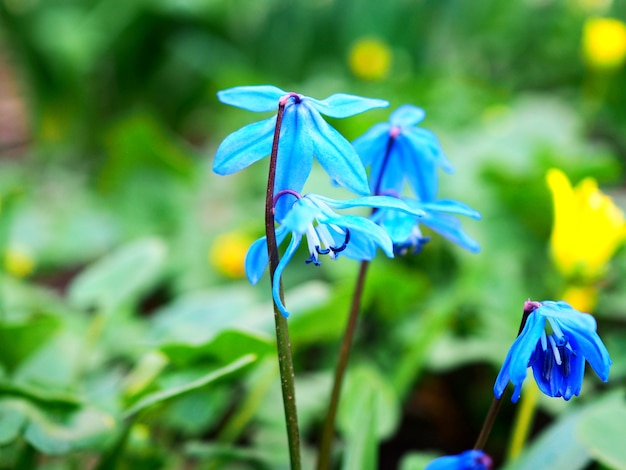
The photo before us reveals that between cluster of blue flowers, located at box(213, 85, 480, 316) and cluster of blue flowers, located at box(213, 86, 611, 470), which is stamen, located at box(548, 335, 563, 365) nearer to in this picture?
cluster of blue flowers, located at box(213, 86, 611, 470)

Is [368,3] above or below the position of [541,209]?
above

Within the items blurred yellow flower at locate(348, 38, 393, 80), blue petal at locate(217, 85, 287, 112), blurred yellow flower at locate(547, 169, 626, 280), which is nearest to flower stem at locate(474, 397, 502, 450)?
blue petal at locate(217, 85, 287, 112)

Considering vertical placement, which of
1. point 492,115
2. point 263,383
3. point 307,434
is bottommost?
point 307,434

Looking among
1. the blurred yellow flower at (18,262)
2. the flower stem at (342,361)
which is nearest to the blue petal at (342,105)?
the flower stem at (342,361)

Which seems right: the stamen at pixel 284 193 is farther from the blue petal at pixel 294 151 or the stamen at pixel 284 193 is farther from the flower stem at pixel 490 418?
the flower stem at pixel 490 418

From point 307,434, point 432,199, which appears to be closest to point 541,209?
point 307,434

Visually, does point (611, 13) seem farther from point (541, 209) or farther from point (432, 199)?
point (432, 199)

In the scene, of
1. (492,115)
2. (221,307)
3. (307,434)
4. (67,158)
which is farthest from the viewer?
(67,158)
